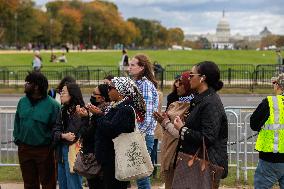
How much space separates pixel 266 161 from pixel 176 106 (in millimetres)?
1171

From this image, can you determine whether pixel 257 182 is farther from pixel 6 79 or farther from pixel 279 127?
pixel 6 79

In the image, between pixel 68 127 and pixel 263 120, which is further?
pixel 68 127

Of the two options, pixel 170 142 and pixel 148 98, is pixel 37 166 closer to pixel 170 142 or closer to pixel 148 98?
pixel 148 98

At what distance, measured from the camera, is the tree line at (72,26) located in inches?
3883

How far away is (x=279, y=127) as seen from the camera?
603 centimetres

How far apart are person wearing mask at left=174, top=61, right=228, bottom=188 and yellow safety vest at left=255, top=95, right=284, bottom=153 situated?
68cm

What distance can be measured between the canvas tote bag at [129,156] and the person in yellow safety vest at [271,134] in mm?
1283

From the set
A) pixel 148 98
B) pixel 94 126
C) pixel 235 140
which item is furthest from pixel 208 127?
pixel 235 140

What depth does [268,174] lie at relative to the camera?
6070 mm

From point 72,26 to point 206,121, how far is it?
117322mm

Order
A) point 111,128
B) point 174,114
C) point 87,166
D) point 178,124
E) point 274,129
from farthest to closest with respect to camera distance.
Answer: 1. point 87,166
2. point 174,114
3. point 274,129
4. point 111,128
5. point 178,124

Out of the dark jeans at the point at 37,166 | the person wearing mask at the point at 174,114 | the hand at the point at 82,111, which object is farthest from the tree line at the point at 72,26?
the person wearing mask at the point at 174,114

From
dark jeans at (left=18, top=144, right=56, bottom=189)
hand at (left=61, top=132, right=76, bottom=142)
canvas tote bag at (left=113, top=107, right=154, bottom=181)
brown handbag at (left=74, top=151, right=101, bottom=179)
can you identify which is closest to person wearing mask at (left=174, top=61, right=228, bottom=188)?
canvas tote bag at (left=113, top=107, right=154, bottom=181)

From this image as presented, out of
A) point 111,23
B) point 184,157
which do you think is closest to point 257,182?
point 184,157
